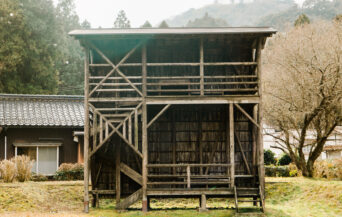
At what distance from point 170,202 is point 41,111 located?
11662mm

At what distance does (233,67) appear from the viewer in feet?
68.1

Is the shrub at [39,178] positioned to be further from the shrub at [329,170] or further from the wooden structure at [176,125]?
the shrub at [329,170]

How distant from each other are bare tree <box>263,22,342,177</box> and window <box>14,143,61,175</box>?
42.0ft

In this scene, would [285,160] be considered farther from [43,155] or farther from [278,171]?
[43,155]

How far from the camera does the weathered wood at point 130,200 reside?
18672 millimetres

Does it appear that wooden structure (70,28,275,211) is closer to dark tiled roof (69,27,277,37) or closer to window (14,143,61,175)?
dark tiled roof (69,27,277,37)

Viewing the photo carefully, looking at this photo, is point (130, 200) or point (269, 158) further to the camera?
point (269, 158)

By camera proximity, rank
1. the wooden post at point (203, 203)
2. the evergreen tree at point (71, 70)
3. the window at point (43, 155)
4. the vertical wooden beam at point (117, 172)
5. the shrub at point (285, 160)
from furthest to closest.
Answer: the evergreen tree at point (71, 70) < the shrub at point (285, 160) < the window at point (43, 155) < the vertical wooden beam at point (117, 172) < the wooden post at point (203, 203)

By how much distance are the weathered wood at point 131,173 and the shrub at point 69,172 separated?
7.79 m

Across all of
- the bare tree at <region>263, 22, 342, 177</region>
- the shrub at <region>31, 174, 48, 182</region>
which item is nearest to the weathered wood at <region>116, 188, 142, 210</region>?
the shrub at <region>31, 174, 48, 182</region>

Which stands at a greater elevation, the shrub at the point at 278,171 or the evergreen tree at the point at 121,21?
Result: the evergreen tree at the point at 121,21

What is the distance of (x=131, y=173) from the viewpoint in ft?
63.6

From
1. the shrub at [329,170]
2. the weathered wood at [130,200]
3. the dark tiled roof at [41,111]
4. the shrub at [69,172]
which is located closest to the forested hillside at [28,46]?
the dark tiled roof at [41,111]

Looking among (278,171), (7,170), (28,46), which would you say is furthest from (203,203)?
(28,46)
